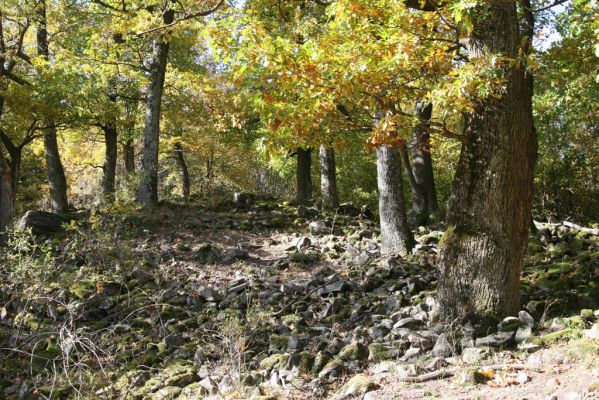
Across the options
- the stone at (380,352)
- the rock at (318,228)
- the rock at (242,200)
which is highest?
the rock at (242,200)

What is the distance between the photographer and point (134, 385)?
214 inches

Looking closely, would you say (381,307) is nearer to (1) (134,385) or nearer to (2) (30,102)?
(1) (134,385)

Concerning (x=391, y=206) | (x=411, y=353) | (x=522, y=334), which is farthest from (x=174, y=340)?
(x=391, y=206)

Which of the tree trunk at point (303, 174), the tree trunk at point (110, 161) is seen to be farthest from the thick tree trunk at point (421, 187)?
the tree trunk at point (110, 161)

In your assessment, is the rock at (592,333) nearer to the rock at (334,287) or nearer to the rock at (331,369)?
the rock at (331,369)

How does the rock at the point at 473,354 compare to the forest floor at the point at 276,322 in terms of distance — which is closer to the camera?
the forest floor at the point at 276,322

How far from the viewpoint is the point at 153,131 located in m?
13.0

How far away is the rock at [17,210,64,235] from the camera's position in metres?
11.1

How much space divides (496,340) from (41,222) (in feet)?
33.8

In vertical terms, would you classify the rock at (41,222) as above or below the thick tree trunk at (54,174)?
below

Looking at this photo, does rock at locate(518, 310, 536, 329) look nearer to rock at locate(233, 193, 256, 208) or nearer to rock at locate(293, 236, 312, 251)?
rock at locate(293, 236, 312, 251)

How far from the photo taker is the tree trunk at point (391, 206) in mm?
9141

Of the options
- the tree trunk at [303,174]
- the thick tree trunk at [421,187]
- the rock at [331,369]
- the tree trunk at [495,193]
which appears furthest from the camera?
the tree trunk at [303,174]

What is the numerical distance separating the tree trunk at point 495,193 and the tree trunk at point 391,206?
333 centimetres
